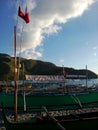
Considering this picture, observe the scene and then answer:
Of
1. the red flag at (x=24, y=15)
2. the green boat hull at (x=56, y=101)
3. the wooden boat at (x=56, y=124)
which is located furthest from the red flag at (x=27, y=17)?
the green boat hull at (x=56, y=101)

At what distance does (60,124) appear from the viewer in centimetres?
1444

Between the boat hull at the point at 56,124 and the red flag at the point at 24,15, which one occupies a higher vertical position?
the red flag at the point at 24,15

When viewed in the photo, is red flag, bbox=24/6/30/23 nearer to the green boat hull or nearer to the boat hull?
the boat hull

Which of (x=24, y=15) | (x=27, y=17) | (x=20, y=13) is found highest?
(x=20, y=13)

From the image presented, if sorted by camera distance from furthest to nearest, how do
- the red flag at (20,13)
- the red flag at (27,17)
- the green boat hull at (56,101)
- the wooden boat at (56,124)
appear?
the green boat hull at (56,101)
the red flag at (27,17)
the red flag at (20,13)
the wooden boat at (56,124)

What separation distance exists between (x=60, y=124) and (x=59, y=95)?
643 inches

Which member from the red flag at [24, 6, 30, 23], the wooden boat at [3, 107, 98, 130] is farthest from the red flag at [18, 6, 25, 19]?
the wooden boat at [3, 107, 98, 130]

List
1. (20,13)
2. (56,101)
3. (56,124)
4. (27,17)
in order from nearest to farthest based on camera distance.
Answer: (56,124), (20,13), (27,17), (56,101)

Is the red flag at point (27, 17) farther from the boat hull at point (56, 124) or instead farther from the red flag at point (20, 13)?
the boat hull at point (56, 124)

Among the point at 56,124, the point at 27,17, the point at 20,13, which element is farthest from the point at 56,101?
the point at 56,124

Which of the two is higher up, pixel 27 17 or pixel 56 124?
pixel 27 17

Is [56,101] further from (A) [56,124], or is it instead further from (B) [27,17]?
(A) [56,124]

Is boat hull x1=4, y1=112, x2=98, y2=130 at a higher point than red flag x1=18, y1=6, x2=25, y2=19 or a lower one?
lower

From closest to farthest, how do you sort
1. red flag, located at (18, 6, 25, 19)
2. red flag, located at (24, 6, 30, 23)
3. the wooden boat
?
the wooden boat → red flag, located at (18, 6, 25, 19) → red flag, located at (24, 6, 30, 23)
